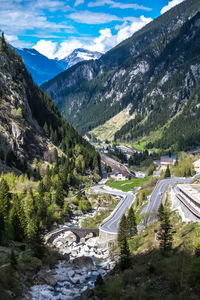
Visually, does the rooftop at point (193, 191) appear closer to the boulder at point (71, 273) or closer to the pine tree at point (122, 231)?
the pine tree at point (122, 231)

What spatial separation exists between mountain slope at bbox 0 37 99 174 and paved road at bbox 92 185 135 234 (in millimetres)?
29782

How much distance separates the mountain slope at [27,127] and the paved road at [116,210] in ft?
97.7

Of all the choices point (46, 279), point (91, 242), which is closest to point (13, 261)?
point (46, 279)

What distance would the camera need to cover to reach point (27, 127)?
14600 cm

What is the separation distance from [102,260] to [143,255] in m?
16.1

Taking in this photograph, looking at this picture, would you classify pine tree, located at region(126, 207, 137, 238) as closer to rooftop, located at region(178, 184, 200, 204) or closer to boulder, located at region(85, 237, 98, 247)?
boulder, located at region(85, 237, 98, 247)

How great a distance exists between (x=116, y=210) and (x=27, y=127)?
249ft

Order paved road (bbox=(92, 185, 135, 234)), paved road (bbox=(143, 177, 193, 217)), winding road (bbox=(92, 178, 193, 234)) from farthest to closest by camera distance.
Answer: paved road (bbox=(143, 177, 193, 217)), paved road (bbox=(92, 185, 135, 234)), winding road (bbox=(92, 178, 193, 234))

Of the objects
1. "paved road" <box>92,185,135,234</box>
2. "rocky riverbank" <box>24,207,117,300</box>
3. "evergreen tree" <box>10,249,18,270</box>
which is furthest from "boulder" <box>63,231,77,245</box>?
"evergreen tree" <box>10,249,18,270</box>

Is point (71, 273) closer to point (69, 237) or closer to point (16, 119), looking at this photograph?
point (69, 237)

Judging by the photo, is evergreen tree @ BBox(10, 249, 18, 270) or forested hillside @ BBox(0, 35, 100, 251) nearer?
evergreen tree @ BBox(10, 249, 18, 270)

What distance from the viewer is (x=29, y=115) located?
15600 cm

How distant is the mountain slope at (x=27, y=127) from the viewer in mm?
132375

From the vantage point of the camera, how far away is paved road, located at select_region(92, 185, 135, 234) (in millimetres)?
75037
